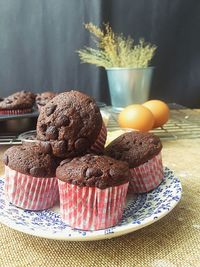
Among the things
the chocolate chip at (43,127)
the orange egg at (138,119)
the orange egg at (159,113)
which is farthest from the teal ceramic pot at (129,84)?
the chocolate chip at (43,127)

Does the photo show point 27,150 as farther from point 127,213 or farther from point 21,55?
point 21,55

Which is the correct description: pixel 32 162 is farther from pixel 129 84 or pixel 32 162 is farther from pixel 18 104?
pixel 129 84

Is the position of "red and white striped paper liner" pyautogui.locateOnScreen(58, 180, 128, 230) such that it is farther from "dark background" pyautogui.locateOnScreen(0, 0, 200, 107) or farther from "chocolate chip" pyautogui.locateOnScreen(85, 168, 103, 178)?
"dark background" pyautogui.locateOnScreen(0, 0, 200, 107)

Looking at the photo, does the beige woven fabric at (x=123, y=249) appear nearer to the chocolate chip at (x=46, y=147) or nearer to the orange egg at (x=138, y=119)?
the chocolate chip at (x=46, y=147)

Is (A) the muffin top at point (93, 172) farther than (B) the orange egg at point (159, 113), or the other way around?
(B) the orange egg at point (159, 113)

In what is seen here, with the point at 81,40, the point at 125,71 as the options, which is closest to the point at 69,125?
the point at 125,71

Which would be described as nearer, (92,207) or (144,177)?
(92,207)

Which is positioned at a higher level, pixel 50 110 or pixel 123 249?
pixel 50 110
